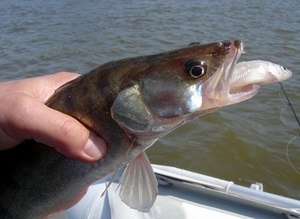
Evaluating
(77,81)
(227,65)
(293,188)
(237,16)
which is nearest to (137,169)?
(77,81)

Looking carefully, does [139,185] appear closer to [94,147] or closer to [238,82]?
[94,147]

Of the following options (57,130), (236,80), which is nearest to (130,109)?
(57,130)

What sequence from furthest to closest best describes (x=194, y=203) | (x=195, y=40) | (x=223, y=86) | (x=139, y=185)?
(x=195, y=40)
(x=194, y=203)
(x=139, y=185)
(x=223, y=86)

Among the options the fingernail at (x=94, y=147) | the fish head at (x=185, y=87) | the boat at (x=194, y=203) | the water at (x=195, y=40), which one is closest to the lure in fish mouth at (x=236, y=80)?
the fish head at (x=185, y=87)

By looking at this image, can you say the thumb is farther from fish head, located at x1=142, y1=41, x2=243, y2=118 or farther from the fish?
fish head, located at x1=142, y1=41, x2=243, y2=118

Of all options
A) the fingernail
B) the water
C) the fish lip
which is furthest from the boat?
the water

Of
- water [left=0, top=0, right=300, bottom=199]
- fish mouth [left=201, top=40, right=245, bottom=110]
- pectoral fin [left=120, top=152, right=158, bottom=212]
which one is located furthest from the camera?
water [left=0, top=0, right=300, bottom=199]

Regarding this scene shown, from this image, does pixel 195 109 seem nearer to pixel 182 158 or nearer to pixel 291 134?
pixel 182 158
